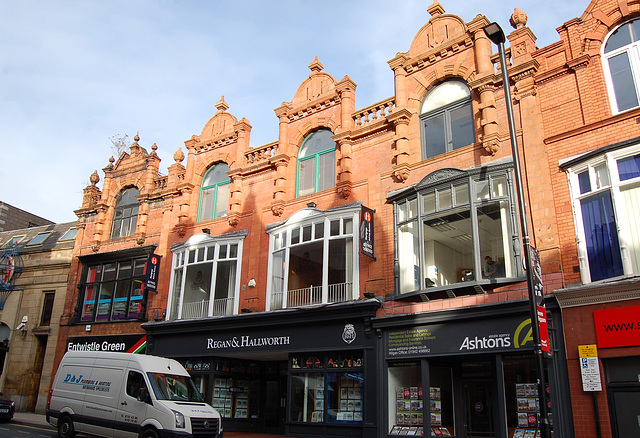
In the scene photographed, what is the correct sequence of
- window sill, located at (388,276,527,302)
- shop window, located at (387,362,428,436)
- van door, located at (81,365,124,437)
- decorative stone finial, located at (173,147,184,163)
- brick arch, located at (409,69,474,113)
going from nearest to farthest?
window sill, located at (388,276,527,302) < van door, located at (81,365,124,437) < shop window, located at (387,362,428,436) < brick arch, located at (409,69,474,113) < decorative stone finial, located at (173,147,184,163)

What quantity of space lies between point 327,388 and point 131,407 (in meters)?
5.83

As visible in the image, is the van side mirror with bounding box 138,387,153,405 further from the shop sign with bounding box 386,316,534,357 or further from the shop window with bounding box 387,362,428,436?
the shop sign with bounding box 386,316,534,357

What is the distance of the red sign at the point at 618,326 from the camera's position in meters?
10.6

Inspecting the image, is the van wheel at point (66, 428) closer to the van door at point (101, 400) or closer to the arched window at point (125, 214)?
the van door at point (101, 400)

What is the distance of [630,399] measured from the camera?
10.6 m

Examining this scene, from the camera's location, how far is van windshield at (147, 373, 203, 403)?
13.1 m

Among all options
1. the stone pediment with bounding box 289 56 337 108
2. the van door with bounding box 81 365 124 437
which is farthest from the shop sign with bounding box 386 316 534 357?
the stone pediment with bounding box 289 56 337 108

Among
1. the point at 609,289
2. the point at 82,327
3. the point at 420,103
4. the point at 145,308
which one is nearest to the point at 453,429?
the point at 609,289

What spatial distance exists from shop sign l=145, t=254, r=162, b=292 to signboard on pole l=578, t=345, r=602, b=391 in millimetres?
16186

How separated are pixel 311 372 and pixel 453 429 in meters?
4.79

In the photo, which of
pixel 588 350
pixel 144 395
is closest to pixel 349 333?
pixel 144 395

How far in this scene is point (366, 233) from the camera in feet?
51.7

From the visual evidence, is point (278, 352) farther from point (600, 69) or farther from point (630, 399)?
point (600, 69)

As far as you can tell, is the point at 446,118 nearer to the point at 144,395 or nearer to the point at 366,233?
the point at 366,233
